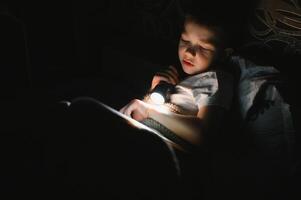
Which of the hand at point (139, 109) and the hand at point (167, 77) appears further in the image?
the hand at point (167, 77)

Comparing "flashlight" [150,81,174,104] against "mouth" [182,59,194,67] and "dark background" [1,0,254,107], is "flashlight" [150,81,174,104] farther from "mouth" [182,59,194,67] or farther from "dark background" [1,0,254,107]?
"dark background" [1,0,254,107]

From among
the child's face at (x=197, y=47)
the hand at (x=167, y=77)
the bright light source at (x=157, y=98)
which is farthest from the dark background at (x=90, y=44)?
the bright light source at (x=157, y=98)

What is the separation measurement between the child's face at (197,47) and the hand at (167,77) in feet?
0.68

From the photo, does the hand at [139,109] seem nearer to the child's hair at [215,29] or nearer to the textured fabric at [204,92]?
the textured fabric at [204,92]

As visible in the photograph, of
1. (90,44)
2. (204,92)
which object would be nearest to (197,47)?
(204,92)

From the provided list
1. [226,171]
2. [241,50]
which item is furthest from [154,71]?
[226,171]

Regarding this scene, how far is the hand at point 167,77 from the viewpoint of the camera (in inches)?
84.7

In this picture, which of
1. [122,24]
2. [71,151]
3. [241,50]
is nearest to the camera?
[71,151]

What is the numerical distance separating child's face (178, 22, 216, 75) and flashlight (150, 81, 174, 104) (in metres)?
0.17

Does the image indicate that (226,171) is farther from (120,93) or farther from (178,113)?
(120,93)

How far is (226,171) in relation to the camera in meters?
1.82

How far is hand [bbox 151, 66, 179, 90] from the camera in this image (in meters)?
2.15

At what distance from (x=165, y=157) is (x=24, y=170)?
1081 millimetres

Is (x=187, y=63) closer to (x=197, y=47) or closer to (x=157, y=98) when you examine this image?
(x=197, y=47)
